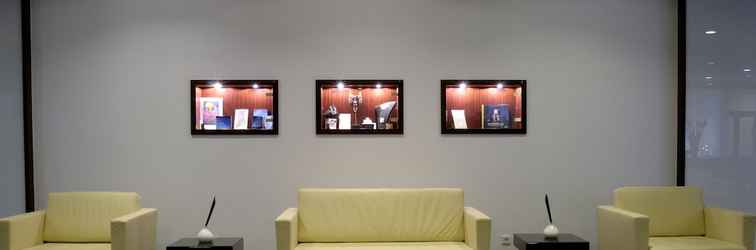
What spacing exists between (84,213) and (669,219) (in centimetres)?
514

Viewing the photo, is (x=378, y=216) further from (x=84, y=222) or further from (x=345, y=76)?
Answer: (x=84, y=222)

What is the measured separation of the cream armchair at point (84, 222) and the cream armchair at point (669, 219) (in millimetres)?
3991

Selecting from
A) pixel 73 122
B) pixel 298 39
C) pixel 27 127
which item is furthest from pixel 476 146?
pixel 27 127

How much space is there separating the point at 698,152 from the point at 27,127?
642 cm

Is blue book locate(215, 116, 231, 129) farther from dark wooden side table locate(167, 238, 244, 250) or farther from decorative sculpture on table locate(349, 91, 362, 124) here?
decorative sculpture on table locate(349, 91, 362, 124)

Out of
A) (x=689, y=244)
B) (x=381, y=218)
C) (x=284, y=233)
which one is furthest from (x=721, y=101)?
(x=284, y=233)

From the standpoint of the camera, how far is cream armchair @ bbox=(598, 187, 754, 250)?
3977mm

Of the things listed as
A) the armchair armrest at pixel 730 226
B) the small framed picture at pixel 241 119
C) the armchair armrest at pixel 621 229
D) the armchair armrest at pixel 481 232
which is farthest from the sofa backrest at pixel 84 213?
the armchair armrest at pixel 730 226

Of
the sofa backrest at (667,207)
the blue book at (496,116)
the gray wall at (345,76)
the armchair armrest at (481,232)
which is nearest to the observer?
the armchair armrest at (481,232)

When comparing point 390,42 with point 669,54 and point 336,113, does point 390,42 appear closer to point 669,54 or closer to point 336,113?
point 336,113

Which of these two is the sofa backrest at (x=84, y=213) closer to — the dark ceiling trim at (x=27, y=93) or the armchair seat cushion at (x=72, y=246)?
the armchair seat cushion at (x=72, y=246)

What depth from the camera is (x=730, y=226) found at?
3992 mm

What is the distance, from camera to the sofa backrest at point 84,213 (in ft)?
13.4

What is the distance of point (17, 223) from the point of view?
12.3 feet
